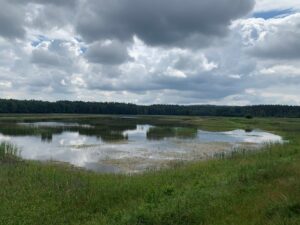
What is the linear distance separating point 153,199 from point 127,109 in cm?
16168

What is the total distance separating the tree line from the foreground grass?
389 feet

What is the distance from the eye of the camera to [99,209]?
10.9 meters

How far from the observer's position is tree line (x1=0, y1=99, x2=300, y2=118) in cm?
13300

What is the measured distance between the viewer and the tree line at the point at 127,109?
436 ft

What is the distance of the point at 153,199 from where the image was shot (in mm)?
11000

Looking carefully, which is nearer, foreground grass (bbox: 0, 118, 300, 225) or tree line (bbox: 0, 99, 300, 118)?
foreground grass (bbox: 0, 118, 300, 225)

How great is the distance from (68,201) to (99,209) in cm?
133

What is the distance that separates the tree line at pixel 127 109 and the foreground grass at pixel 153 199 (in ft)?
389

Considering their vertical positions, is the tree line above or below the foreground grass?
above

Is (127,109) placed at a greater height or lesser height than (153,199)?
greater

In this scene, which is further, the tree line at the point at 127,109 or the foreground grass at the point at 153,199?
the tree line at the point at 127,109

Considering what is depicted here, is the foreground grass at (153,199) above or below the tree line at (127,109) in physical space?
below

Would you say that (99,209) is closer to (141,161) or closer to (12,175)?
(12,175)

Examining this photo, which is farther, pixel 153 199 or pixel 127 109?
pixel 127 109
